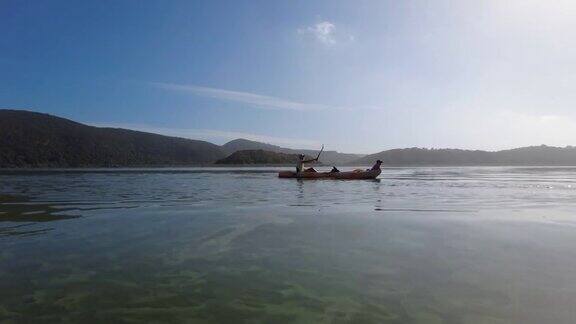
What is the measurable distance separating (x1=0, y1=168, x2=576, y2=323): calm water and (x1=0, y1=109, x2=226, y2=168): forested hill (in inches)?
5933

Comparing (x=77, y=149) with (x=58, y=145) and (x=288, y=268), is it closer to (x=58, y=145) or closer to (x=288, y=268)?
(x=58, y=145)

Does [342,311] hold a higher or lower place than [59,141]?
lower

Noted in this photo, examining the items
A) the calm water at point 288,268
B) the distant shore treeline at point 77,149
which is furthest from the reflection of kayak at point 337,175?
the distant shore treeline at point 77,149

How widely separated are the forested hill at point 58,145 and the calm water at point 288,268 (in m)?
151

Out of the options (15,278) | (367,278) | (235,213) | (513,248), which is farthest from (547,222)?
(15,278)

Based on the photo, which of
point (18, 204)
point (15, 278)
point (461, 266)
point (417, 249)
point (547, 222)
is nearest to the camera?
point (15, 278)

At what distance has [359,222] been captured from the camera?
16219 millimetres

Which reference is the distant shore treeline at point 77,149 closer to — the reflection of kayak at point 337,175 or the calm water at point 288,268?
the reflection of kayak at point 337,175

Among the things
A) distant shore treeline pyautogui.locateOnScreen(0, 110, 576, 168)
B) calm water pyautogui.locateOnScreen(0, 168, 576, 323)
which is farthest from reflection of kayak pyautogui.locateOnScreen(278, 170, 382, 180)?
distant shore treeline pyautogui.locateOnScreen(0, 110, 576, 168)

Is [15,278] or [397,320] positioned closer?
[397,320]

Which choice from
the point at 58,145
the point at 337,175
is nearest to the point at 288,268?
the point at 337,175

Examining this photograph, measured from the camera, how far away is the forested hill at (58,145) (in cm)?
14650

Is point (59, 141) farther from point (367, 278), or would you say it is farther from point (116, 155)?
point (367, 278)

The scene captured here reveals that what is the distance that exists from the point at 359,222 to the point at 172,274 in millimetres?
8991
